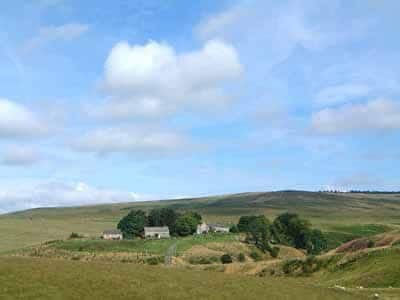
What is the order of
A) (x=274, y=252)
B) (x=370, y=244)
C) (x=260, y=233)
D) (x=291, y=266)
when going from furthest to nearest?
(x=260, y=233) → (x=274, y=252) → (x=370, y=244) → (x=291, y=266)

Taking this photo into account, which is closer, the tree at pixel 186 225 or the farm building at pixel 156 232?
the farm building at pixel 156 232

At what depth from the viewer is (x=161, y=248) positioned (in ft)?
465

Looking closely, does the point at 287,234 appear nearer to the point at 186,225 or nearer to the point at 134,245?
the point at 186,225

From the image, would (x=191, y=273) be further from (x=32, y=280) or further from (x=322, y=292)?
(x=32, y=280)

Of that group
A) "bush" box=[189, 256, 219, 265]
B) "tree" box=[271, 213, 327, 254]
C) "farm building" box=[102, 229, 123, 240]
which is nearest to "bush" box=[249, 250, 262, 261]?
"bush" box=[189, 256, 219, 265]

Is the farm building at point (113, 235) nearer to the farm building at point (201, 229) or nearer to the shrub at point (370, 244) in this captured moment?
the farm building at point (201, 229)

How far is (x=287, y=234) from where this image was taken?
168m

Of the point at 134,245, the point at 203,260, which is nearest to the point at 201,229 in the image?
the point at 134,245

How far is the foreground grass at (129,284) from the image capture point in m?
32.3

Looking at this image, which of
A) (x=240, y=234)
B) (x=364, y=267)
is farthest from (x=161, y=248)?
(x=364, y=267)

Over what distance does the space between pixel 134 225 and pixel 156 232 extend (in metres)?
15.9

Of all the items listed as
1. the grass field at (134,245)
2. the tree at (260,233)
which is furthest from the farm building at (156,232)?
the tree at (260,233)

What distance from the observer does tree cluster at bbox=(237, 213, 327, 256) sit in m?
159

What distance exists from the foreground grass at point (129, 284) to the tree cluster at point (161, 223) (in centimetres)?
14811
